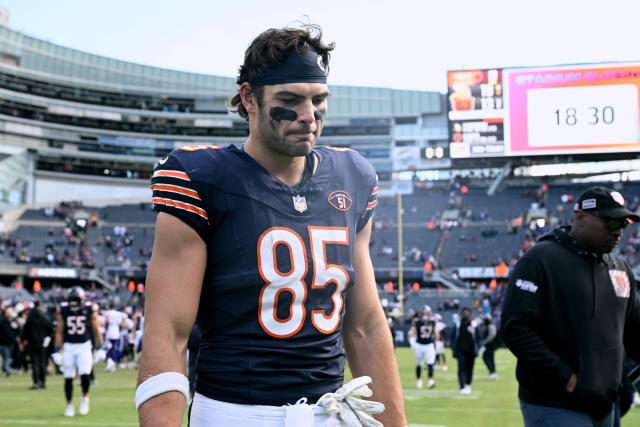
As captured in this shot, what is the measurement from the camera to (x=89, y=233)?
5256cm

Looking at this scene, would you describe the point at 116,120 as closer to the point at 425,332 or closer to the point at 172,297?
the point at 425,332

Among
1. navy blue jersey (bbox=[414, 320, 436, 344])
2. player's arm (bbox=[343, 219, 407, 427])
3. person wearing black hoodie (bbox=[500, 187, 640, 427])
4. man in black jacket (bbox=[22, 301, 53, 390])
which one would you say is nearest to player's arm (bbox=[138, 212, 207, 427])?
Result: player's arm (bbox=[343, 219, 407, 427])

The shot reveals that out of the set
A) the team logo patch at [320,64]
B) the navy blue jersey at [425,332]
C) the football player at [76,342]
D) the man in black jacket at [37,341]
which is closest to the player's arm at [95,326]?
the football player at [76,342]

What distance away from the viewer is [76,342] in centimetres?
1097

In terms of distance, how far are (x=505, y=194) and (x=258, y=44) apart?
54.1 meters

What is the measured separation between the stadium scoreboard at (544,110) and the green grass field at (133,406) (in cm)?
2249

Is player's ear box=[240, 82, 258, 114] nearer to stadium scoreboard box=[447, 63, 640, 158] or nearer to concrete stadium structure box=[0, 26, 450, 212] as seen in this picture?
stadium scoreboard box=[447, 63, 640, 158]

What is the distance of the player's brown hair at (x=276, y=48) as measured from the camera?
7.45ft

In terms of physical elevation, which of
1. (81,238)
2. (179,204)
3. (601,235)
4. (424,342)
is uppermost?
(179,204)

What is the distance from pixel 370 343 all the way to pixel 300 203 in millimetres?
549

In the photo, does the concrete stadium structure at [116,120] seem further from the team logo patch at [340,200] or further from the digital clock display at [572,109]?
the team logo patch at [340,200]

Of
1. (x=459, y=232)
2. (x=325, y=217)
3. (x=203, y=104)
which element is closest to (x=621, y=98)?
(x=459, y=232)

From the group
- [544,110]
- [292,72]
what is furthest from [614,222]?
[544,110]

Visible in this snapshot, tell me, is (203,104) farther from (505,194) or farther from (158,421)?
(158,421)
